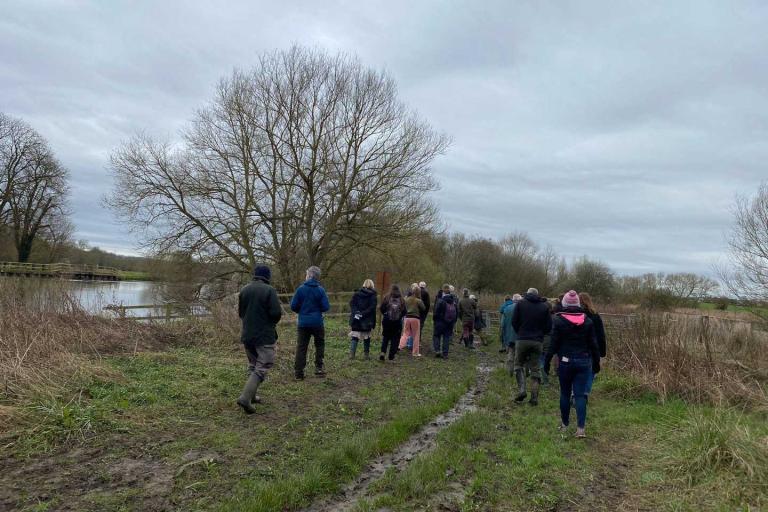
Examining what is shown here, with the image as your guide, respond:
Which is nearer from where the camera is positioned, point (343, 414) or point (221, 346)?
point (343, 414)

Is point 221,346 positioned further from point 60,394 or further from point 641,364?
point 641,364

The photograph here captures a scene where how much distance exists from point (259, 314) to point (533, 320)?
427cm

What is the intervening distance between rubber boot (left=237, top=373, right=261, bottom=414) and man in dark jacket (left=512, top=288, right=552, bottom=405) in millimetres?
4165

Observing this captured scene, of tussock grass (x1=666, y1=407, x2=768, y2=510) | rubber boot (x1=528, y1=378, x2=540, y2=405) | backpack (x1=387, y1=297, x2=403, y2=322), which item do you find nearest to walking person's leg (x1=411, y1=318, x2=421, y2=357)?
backpack (x1=387, y1=297, x2=403, y2=322)

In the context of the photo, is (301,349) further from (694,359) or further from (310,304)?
(694,359)

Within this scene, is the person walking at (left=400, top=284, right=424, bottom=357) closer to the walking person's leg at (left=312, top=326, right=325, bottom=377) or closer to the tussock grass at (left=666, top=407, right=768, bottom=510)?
the walking person's leg at (left=312, top=326, right=325, bottom=377)

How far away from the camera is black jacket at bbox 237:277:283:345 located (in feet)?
20.3

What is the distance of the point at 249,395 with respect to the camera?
586cm

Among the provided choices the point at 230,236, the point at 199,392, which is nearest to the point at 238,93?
the point at 230,236

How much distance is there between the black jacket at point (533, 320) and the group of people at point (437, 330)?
0.05 ft

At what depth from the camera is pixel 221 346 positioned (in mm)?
10469

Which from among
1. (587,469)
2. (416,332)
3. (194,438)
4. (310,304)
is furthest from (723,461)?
(416,332)

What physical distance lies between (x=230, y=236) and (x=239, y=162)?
11.7ft

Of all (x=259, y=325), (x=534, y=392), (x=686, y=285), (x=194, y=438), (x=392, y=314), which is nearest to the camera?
(x=194, y=438)
